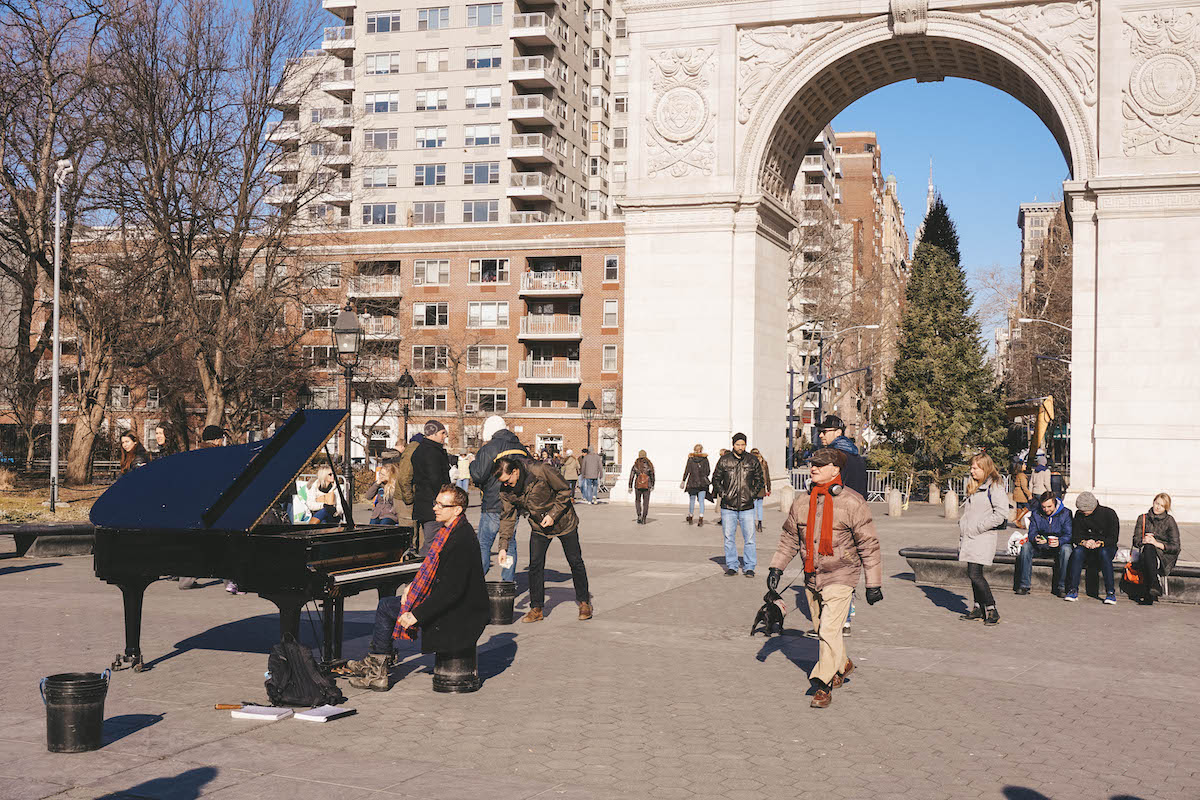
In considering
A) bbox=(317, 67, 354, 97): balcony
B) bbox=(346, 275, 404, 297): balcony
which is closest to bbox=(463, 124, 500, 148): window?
bbox=(317, 67, 354, 97): balcony

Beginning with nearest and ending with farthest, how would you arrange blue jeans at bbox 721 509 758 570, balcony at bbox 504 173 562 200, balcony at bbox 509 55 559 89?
blue jeans at bbox 721 509 758 570
balcony at bbox 509 55 559 89
balcony at bbox 504 173 562 200

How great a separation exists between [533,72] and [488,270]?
588 inches

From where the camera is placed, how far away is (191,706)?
8961 millimetres

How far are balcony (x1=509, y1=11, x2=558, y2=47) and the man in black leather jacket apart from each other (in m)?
63.2

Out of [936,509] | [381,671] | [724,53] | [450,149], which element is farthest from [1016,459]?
[450,149]

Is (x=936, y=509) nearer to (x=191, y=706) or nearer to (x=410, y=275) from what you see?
(x=191, y=706)

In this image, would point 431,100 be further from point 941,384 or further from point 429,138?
point 941,384

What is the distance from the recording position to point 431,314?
230 feet

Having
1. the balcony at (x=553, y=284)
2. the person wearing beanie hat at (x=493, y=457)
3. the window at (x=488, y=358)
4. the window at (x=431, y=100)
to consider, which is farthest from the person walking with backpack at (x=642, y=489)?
the window at (x=431, y=100)

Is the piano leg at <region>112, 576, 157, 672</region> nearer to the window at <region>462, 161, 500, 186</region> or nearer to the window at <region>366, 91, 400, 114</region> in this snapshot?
the window at <region>462, 161, 500, 186</region>

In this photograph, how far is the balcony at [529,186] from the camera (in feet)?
250

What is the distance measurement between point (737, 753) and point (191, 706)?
13.5 ft

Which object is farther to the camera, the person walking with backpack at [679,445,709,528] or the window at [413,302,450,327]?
the window at [413,302,450,327]

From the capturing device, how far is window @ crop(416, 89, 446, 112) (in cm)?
7819
